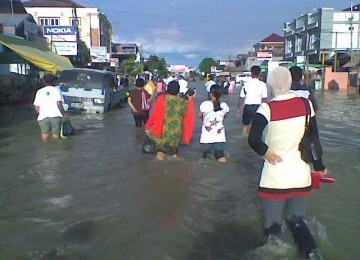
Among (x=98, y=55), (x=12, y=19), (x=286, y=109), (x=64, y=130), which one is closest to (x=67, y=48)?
(x=12, y=19)

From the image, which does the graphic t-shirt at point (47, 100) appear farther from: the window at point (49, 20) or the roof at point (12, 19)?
the window at point (49, 20)

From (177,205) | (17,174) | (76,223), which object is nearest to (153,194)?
(177,205)

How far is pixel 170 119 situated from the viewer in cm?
771

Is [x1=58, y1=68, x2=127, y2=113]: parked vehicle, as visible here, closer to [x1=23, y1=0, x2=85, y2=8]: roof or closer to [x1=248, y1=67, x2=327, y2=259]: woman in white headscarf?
[x1=248, y1=67, x2=327, y2=259]: woman in white headscarf

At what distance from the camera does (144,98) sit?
12.0m

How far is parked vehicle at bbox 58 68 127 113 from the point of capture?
58.8 feet

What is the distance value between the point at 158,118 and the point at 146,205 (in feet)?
6.56

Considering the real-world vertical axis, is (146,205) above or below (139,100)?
below

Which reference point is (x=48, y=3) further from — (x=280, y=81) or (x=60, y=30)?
(x=280, y=81)

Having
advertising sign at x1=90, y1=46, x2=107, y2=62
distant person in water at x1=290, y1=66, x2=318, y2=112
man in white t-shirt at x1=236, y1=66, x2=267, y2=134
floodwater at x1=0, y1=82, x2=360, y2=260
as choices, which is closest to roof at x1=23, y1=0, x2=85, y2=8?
advertising sign at x1=90, y1=46, x2=107, y2=62

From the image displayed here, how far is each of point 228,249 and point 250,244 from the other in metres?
0.25

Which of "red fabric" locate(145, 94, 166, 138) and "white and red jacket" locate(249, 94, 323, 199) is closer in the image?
"white and red jacket" locate(249, 94, 323, 199)

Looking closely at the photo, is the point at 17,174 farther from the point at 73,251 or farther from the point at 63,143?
the point at 73,251

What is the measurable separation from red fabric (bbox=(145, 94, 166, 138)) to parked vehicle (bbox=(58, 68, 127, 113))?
34.0 feet
